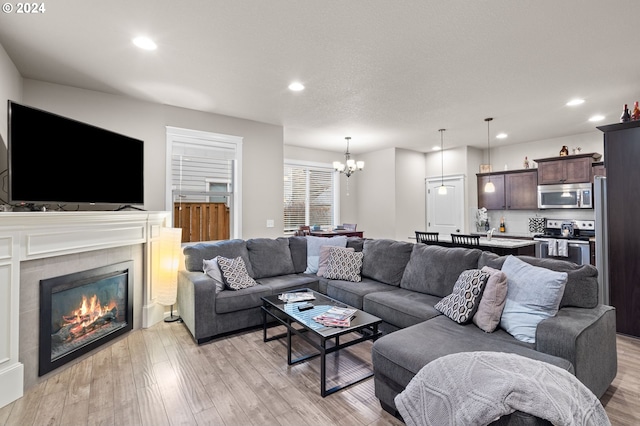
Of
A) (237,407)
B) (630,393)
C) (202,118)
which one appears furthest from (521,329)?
(202,118)

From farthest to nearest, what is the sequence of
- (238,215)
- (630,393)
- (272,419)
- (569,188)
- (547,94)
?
(569,188) → (238,215) → (547,94) → (630,393) → (272,419)

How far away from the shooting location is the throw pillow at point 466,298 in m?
2.31

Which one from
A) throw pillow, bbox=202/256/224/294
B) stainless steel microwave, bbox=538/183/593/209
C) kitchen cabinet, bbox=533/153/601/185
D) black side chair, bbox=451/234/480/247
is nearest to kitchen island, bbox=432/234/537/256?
black side chair, bbox=451/234/480/247

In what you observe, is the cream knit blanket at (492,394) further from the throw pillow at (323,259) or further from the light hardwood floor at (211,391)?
the throw pillow at (323,259)

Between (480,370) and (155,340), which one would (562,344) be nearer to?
(480,370)

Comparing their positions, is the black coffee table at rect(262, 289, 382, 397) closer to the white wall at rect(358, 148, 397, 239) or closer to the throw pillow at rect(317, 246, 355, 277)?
the throw pillow at rect(317, 246, 355, 277)

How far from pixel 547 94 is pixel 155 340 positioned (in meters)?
5.42

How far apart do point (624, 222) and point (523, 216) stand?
3539 millimetres

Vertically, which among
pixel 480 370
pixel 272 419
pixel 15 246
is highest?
pixel 15 246

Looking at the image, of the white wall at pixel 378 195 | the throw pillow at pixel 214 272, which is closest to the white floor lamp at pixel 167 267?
the throw pillow at pixel 214 272

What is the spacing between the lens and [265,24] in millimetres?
2342

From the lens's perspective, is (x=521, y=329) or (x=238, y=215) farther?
(x=238, y=215)

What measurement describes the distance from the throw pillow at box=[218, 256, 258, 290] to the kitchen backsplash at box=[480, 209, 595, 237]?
5.55 m

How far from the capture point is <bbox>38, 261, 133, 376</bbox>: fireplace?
2477mm
